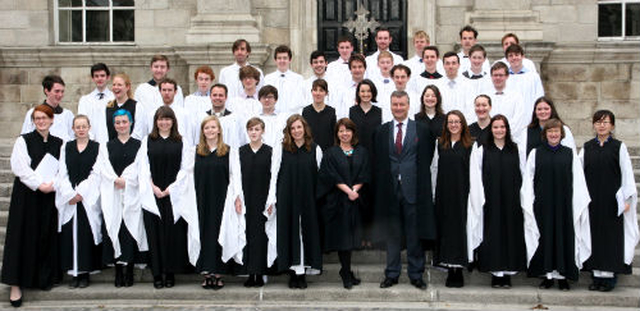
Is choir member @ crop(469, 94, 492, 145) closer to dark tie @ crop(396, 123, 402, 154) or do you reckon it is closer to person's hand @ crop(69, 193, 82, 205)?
dark tie @ crop(396, 123, 402, 154)

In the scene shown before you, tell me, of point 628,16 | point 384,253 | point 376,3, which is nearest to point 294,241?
point 384,253

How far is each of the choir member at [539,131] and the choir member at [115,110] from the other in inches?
161

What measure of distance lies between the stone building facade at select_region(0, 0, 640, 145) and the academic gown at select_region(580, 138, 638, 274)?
4.22 m

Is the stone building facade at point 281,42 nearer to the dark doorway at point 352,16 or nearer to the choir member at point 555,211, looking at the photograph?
the dark doorway at point 352,16

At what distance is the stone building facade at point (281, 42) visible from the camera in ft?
37.8

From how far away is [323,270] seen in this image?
784 centimetres

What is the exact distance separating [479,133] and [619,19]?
5.66m

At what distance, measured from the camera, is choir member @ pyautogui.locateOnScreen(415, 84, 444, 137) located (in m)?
7.84

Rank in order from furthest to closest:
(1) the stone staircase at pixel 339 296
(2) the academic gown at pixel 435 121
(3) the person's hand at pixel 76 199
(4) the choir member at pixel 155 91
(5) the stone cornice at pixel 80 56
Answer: (5) the stone cornice at pixel 80 56 < (4) the choir member at pixel 155 91 < (2) the academic gown at pixel 435 121 < (3) the person's hand at pixel 76 199 < (1) the stone staircase at pixel 339 296

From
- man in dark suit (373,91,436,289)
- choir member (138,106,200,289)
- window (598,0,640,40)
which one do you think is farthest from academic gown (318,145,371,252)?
window (598,0,640,40)

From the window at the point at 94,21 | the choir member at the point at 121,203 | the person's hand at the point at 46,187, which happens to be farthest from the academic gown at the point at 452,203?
the window at the point at 94,21

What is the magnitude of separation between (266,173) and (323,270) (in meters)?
1.19

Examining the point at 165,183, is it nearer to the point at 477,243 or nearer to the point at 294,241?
the point at 294,241

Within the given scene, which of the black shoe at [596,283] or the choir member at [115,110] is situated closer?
the black shoe at [596,283]
